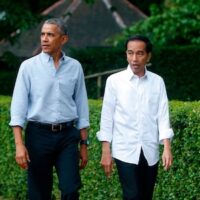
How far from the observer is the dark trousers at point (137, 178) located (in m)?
7.63

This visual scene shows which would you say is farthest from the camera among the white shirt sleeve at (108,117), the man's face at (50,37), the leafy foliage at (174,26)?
the leafy foliage at (174,26)

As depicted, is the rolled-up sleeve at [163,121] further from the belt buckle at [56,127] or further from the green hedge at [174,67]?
the green hedge at [174,67]

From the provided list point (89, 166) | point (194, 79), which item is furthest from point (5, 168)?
point (194, 79)

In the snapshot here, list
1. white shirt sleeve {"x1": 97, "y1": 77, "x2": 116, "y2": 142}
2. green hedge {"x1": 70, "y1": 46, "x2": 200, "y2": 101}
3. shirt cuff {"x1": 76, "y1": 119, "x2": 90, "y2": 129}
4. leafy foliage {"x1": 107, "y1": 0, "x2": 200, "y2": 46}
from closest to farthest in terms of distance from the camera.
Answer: white shirt sleeve {"x1": 97, "y1": 77, "x2": 116, "y2": 142}
shirt cuff {"x1": 76, "y1": 119, "x2": 90, "y2": 129}
green hedge {"x1": 70, "y1": 46, "x2": 200, "y2": 101}
leafy foliage {"x1": 107, "y1": 0, "x2": 200, "y2": 46}

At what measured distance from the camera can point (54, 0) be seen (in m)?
31.4

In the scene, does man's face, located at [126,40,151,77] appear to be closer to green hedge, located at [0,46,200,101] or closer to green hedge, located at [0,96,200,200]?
green hedge, located at [0,96,200,200]

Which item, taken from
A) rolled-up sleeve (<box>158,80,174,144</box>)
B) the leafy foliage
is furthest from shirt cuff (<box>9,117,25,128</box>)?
the leafy foliage

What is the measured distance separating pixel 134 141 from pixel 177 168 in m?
1.74

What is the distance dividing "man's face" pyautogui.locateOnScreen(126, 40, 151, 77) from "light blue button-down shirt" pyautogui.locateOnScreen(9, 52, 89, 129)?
1.79 feet

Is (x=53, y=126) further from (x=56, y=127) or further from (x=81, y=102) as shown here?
(x=81, y=102)

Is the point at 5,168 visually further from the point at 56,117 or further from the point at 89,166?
the point at 56,117

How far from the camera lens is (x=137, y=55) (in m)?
7.71

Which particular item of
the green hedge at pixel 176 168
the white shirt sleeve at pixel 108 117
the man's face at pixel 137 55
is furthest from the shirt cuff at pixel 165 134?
the green hedge at pixel 176 168

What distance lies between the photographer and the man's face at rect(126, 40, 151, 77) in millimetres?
7711
